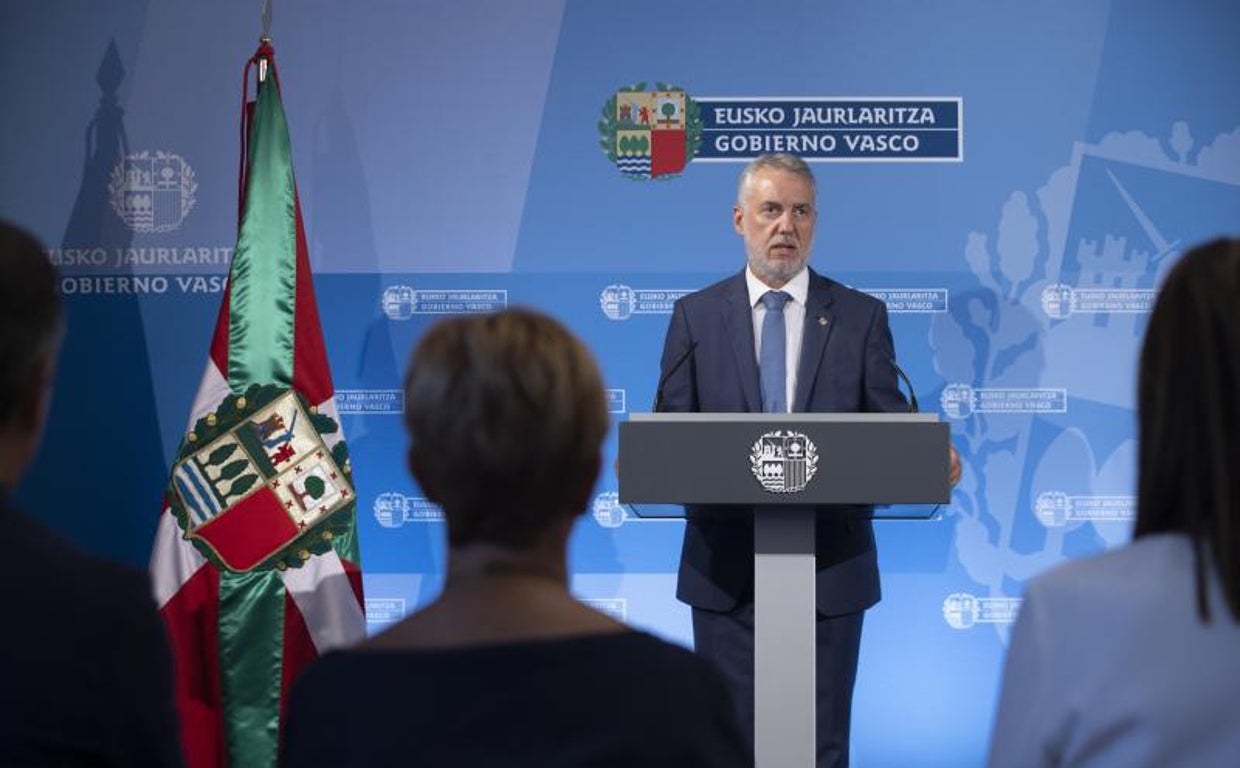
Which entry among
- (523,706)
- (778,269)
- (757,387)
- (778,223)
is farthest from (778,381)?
(523,706)

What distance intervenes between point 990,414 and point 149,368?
121 inches

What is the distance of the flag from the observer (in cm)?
423

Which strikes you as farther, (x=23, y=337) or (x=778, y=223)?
(x=778, y=223)

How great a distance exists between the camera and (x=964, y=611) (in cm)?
523

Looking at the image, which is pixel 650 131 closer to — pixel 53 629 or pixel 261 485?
pixel 261 485

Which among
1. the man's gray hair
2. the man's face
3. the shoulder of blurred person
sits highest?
the man's gray hair

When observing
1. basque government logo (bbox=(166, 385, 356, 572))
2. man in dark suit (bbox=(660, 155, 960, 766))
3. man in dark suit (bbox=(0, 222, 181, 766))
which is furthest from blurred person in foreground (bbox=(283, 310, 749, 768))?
basque government logo (bbox=(166, 385, 356, 572))

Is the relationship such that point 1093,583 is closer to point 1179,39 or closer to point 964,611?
point 964,611

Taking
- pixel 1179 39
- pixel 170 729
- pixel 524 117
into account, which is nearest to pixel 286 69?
pixel 524 117

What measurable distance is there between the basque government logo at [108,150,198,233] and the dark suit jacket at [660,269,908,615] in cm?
220

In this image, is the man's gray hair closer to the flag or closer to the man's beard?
the man's beard

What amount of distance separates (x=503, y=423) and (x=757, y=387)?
2.57 meters

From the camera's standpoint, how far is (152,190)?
533 centimetres

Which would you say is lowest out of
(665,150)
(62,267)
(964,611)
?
(964,611)
